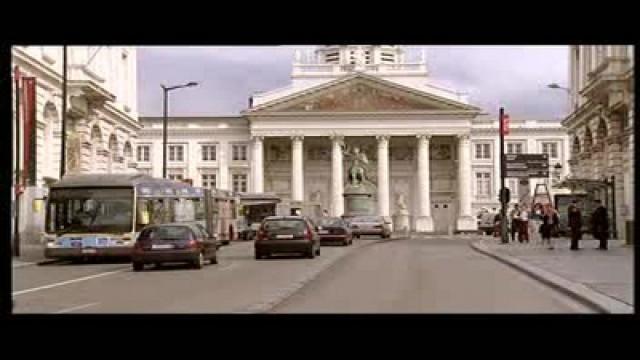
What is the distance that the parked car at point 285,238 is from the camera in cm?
3641

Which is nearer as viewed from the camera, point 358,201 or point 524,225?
point 524,225

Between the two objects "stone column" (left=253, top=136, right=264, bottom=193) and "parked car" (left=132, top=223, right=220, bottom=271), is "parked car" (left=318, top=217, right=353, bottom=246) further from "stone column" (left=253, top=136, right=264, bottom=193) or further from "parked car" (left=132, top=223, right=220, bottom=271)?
"stone column" (left=253, top=136, right=264, bottom=193)

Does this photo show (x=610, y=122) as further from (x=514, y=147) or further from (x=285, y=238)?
(x=514, y=147)

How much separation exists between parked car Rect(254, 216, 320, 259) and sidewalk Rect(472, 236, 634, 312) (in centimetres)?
637

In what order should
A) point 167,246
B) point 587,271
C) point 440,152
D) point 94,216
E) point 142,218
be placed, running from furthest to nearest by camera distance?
1. point 440,152
2. point 142,218
3. point 94,216
4. point 167,246
5. point 587,271

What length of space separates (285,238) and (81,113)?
24838mm

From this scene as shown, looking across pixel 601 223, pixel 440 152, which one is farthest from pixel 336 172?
pixel 601 223

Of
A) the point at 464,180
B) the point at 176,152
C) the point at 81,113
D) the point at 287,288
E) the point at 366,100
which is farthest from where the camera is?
the point at 176,152

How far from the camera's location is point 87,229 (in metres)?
34.1

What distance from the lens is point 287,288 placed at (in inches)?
885

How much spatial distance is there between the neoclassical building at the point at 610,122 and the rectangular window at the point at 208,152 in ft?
198

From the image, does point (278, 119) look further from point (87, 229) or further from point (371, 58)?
point (87, 229)
